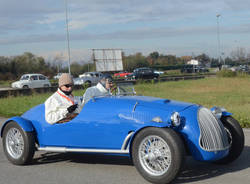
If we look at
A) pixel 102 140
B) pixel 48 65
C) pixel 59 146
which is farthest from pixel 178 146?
pixel 48 65

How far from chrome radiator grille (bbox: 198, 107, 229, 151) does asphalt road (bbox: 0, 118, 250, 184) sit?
0.48 m

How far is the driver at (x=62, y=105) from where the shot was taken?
6.54 m

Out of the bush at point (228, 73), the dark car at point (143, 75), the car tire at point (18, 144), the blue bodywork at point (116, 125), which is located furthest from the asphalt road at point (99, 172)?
the dark car at point (143, 75)

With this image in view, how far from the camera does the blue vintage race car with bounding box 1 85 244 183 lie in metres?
5.45

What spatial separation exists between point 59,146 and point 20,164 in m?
0.89

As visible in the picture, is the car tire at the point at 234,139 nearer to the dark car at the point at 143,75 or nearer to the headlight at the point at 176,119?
the headlight at the point at 176,119

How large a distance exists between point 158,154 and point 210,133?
81cm

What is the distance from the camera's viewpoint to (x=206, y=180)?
5605 mm

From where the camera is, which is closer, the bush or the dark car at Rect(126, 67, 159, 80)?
the bush

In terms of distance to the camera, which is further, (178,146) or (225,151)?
(225,151)

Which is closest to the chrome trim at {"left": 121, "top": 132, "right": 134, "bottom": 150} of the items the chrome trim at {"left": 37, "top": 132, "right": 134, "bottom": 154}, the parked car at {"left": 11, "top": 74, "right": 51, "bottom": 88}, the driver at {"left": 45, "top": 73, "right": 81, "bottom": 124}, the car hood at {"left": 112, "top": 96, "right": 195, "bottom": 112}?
the chrome trim at {"left": 37, "top": 132, "right": 134, "bottom": 154}

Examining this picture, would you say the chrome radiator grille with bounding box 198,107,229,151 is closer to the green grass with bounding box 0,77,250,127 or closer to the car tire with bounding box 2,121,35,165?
the car tire with bounding box 2,121,35,165

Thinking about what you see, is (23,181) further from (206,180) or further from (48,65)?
(48,65)

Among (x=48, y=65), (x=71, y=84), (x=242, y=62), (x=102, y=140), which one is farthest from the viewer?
(x=242, y=62)
